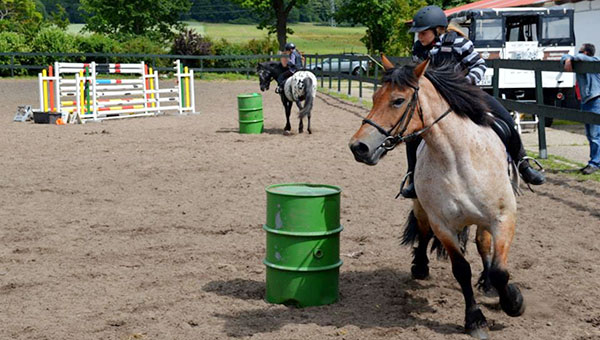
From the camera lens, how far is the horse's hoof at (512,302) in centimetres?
479

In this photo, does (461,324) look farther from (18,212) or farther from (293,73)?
(293,73)

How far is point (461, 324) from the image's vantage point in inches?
192

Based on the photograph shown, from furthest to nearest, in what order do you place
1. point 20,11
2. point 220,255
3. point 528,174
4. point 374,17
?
1. point 20,11
2. point 374,17
3. point 220,255
4. point 528,174

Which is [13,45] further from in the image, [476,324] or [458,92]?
[476,324]

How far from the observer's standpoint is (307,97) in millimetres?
15828

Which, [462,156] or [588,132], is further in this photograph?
[588,132]

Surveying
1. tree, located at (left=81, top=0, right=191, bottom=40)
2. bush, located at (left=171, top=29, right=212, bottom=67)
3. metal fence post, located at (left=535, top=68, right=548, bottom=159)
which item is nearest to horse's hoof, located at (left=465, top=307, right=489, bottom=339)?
metal fence post, located at (left=535, top=68, right=548, bottom=159)

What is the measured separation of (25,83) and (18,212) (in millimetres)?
28191

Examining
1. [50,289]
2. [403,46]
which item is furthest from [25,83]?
[50,289]

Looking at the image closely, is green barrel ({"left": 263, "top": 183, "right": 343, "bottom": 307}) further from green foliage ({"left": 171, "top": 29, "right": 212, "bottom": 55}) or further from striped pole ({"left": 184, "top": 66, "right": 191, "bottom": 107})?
green foliage ({"left": 171, "top": 29, "right": 212, "bottom": 55})

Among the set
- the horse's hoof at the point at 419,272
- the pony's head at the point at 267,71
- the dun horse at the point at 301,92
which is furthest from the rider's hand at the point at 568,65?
the pony's head at the point at 267,71

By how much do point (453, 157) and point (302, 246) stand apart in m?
1.20

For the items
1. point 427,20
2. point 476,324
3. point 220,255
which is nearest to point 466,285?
point 476,324

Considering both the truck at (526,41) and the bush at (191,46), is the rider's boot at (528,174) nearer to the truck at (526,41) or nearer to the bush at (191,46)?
the truck at (526,41)
